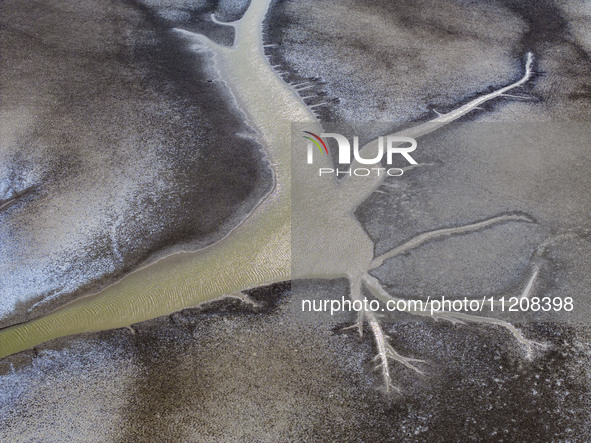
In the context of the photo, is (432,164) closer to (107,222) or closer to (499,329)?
(499,329)

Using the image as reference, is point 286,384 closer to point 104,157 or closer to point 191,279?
point 191,279

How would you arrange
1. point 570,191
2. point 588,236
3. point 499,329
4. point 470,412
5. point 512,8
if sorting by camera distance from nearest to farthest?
point 470,412, point 499,329, point 588,236, point 570,191, point 512,8

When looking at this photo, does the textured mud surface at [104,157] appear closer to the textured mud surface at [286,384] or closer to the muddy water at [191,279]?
the muddy water at [191,279]

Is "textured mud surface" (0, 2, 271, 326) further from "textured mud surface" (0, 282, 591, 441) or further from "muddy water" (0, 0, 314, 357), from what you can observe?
"textured mud surface" (0, 282, 591, 441)

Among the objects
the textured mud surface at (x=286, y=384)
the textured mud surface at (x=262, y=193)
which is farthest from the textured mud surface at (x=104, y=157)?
the textured mud surface at (x=286, y=384)

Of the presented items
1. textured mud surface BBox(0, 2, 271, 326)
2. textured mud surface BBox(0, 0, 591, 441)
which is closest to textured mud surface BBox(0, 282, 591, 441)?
textured mud surface BBox(0, 0, 591, 441)

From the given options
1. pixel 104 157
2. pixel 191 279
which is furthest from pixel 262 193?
pixel 104 157

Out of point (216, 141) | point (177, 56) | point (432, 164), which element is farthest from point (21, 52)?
point (432, 164)

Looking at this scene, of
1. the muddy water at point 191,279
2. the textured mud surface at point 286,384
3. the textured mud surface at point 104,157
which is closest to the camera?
the textured mud surface at point 286,384
